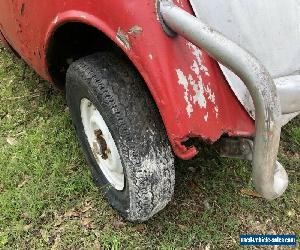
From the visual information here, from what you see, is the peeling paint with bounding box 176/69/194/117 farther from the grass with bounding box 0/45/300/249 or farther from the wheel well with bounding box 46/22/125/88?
the grass with bounding box 0/45/300/249

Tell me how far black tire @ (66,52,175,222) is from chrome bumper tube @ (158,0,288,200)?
1.63 ft

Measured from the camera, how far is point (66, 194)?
2766 millimetres

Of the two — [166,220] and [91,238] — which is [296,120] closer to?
[166,220]

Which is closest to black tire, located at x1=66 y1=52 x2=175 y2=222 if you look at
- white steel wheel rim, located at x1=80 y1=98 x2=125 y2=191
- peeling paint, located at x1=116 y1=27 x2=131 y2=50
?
white steel wheel rim, located at x1=80 y1=98 x2=125 y2=191

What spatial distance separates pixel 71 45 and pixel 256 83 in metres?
1.36

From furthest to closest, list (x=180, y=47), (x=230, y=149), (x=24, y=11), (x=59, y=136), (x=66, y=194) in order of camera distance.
Answer: (x=59, y=136)
(x=66, y=194)
(x=24, y=11)
(x=230, y=149)
(x=180, y=47)

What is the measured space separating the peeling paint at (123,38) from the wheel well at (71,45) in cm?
43

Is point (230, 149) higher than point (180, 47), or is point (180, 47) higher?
point (180, 47)

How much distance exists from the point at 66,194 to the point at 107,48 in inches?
34.0

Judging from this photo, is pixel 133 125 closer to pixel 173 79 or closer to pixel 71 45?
pixel 173 79

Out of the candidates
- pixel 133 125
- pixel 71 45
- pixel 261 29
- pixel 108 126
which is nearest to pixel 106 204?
pixel 108 126

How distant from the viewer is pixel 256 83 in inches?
56.0

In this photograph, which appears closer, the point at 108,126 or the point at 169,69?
the point at 169,69

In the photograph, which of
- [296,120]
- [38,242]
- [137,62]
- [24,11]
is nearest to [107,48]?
[24,11]
